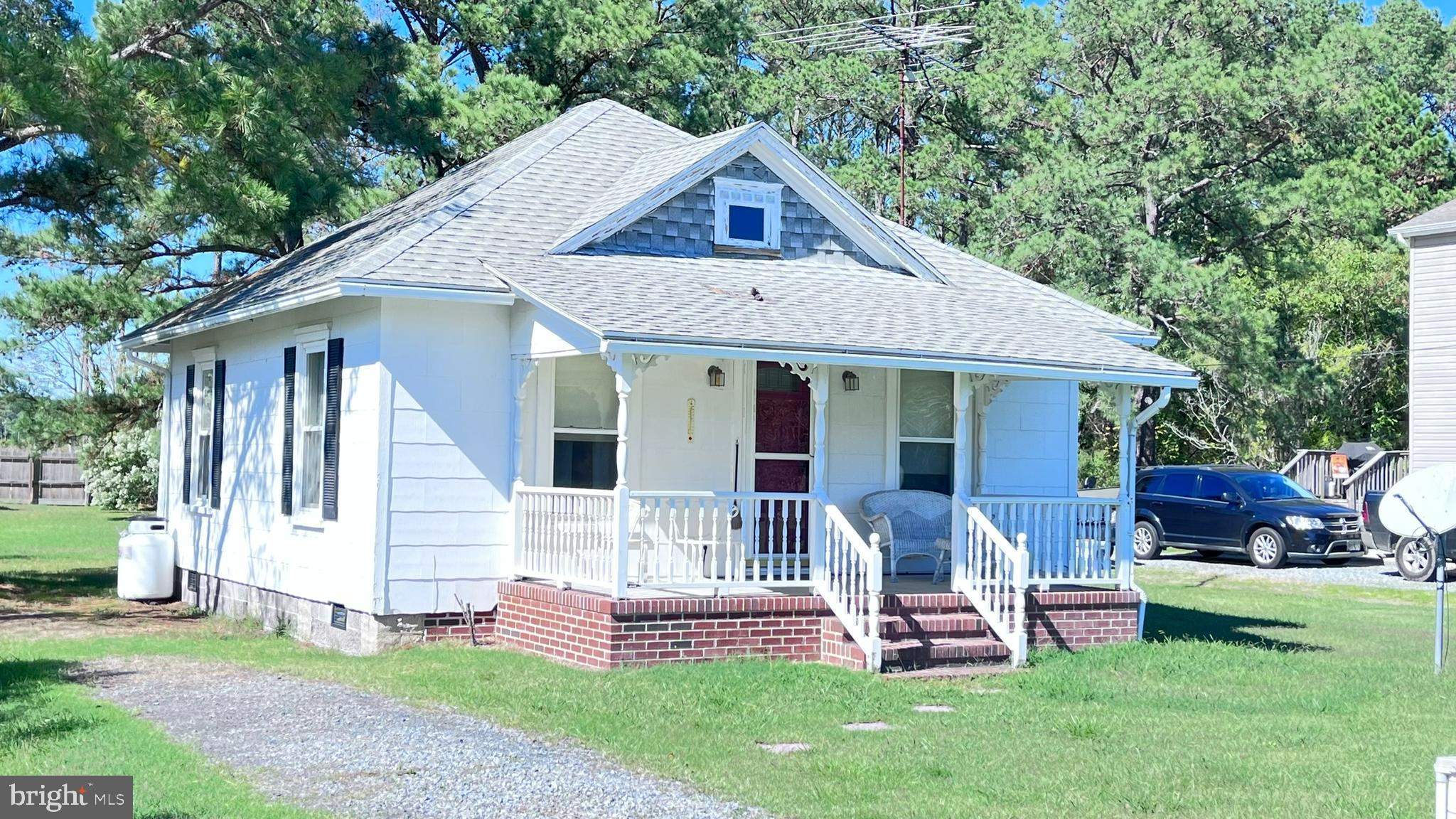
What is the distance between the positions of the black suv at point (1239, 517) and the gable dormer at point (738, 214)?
399 inches

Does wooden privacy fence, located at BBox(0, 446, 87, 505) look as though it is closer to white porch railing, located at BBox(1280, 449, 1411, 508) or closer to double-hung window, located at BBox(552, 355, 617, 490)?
white porch railing, located at BBox(1280, 449, 1411, 508)

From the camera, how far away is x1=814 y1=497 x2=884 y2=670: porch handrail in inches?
478

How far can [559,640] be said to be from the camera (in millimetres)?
12625

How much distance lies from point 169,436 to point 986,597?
11.3 m

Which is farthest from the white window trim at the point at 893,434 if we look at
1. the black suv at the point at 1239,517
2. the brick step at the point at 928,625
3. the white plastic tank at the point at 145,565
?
the black suv at the point at 1239,517

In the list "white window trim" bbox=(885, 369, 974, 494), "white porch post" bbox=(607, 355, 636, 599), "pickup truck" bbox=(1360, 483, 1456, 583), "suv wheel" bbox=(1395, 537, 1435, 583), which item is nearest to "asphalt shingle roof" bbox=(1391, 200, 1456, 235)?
"pickup truck" bbox=(1360, 483, 1456, 583)

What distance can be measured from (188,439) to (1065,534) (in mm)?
10587

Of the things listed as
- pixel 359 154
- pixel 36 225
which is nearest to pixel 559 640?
pixel 36 225

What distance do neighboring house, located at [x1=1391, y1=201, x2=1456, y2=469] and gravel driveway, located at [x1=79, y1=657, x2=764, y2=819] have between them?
22.9 meters

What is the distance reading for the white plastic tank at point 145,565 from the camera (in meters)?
18.3

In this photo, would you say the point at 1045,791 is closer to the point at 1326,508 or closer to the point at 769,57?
the point at 1326,508

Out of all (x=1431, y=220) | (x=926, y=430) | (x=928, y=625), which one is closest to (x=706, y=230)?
(x=926, y=430)

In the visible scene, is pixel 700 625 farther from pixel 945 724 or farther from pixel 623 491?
pixel 945 724

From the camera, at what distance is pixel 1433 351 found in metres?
27.9
